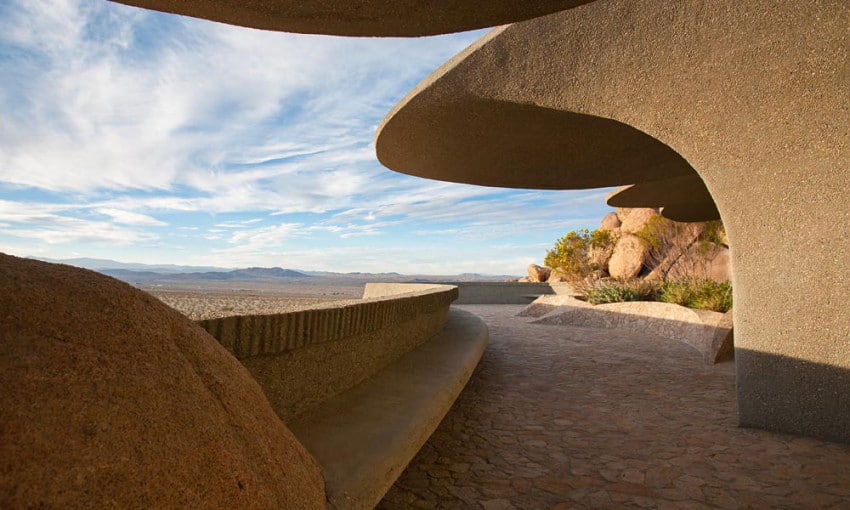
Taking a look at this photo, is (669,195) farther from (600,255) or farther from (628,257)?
(600,255)

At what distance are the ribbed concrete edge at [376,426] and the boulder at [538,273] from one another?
24.4 meters

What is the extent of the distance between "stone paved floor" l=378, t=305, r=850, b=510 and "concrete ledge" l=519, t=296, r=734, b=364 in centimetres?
117

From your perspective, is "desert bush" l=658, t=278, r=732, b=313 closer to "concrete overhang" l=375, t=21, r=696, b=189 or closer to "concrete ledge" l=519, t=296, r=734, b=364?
"concrete ledge" l=519, t=296, r=734, b=364

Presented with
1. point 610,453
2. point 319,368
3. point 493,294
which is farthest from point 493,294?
point 319,368

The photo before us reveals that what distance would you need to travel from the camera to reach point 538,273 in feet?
92.6

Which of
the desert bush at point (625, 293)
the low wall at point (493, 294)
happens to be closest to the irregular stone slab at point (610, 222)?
the low wall at point (493, 294)

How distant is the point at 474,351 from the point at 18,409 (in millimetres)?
4841

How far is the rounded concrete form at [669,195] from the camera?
11.0m

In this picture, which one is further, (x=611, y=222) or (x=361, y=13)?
(x=611, y=222)

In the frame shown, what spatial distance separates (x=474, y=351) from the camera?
18.1 ft

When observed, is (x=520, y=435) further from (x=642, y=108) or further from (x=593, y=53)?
(x=593, y=53)

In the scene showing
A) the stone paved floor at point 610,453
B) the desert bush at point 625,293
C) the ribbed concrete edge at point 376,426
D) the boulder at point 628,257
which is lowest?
the stone paved floor at point 610,453

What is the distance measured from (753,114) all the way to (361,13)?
3789mm

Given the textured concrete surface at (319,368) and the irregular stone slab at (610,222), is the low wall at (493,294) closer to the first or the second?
the irregular stone slab at (610,222)
